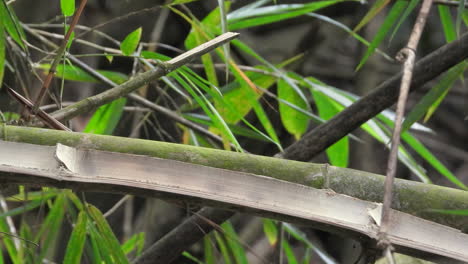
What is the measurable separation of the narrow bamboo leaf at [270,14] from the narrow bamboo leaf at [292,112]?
9 cm

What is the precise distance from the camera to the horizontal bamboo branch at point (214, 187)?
353 millimetres

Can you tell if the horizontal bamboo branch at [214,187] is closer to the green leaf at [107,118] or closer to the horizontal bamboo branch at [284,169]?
the horizontal bamboo branch at [284,169]

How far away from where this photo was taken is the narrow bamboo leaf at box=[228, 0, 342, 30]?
763 millimetres

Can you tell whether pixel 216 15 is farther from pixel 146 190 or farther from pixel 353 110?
pixel 146 190

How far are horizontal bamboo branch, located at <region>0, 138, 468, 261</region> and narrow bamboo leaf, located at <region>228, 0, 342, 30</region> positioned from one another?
422 mm

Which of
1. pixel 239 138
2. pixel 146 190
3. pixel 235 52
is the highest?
pixel 235 52

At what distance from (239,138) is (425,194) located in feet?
3.50

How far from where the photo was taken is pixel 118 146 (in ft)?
1.27

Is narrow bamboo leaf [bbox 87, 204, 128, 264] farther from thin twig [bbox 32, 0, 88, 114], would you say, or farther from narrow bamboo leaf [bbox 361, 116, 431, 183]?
narrow bamboo leaf [bbox 361, 116, 431, 183]

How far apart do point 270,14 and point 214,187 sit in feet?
1.62

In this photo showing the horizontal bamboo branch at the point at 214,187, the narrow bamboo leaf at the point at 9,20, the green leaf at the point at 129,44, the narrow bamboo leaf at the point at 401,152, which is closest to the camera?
the horizontal bamboo branch at the point at 214,187

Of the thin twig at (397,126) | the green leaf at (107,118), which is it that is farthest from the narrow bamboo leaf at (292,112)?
the thin twig at (397,126)

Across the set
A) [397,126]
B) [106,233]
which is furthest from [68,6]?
[397,126]

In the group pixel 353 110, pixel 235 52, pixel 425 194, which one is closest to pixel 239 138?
pixel 235 52
